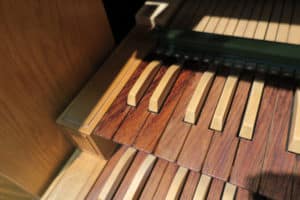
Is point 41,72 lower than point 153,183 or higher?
higher

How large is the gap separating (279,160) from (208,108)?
20 cm

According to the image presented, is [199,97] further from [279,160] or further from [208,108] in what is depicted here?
[279,160]

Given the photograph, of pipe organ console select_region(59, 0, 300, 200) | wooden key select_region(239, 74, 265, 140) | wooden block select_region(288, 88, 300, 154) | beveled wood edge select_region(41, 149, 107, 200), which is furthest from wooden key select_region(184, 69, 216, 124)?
beveled wood edge select_region(41, 149, 107, 200)

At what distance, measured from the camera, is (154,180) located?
2.27ft

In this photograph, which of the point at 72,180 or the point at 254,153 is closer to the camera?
the point at 254,153

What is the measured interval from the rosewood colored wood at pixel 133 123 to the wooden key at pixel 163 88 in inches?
1.0

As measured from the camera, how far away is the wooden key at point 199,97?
2.02ft

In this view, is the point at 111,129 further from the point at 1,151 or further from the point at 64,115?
the point at 1,151

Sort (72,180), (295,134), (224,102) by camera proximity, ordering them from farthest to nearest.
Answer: (72,180), (224,102), (295,134)

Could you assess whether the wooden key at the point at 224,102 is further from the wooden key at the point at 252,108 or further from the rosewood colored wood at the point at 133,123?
the rosewood colored wood at the point at 133,123

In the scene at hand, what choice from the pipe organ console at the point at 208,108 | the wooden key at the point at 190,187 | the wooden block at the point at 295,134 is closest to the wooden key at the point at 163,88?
the pipe organ console at the point at 208,108

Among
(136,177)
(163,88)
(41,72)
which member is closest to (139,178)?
(136,177)

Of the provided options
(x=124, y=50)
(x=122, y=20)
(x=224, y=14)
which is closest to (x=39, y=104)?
(x=124, y=50)

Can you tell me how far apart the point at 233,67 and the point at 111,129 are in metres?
0.38
